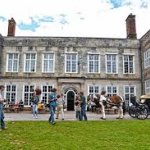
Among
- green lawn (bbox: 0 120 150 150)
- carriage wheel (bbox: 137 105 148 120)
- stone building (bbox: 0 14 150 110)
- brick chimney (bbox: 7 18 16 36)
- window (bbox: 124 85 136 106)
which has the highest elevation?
brick chimney (bbox: 7 18 16 36)

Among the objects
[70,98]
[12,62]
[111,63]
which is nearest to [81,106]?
[70,98]

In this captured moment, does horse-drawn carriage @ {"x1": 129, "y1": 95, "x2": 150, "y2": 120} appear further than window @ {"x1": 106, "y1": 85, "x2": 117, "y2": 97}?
No

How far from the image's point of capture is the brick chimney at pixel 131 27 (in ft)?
113

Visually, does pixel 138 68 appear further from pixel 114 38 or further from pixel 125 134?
pixel 125 134

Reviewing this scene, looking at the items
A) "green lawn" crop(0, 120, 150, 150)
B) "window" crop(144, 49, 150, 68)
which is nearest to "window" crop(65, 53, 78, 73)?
"window" crop(144, 49, 150, 68)

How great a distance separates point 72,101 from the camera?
108 ft

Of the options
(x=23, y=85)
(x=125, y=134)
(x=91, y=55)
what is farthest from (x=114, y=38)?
(x=125, y=134)

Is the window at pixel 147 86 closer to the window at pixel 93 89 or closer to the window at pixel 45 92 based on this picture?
the window at pixel 93 89

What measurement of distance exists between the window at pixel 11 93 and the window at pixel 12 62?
196 cm

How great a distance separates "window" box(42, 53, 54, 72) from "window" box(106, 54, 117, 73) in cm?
637

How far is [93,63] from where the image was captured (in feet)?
110

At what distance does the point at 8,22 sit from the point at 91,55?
10818 mm

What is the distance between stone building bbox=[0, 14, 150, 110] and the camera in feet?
107

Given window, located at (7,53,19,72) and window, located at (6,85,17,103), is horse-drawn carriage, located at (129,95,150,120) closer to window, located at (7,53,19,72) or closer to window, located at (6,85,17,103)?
window, located at (6,85,17,103)
